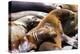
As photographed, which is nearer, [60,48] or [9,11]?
[9,11]

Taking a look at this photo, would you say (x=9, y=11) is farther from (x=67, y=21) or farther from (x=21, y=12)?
(x=67, y=21)

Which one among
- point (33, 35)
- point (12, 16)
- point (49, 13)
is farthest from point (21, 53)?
point (49, 13)

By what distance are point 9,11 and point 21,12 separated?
10 centimetres

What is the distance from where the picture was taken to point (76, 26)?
1.53 metres

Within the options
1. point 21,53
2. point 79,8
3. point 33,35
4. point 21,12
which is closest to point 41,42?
point 33,35

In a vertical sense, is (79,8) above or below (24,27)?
above

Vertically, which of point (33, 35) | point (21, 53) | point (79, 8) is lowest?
point (21, 53)

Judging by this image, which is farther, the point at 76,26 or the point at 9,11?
the point at 76,26

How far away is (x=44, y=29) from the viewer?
144 centimetres

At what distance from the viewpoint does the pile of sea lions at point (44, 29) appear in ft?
4.49

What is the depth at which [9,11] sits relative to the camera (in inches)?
53.7

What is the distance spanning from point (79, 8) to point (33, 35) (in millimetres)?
523

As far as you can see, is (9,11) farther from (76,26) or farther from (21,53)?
(76,26)

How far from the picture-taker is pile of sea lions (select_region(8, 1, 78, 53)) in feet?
4.49
